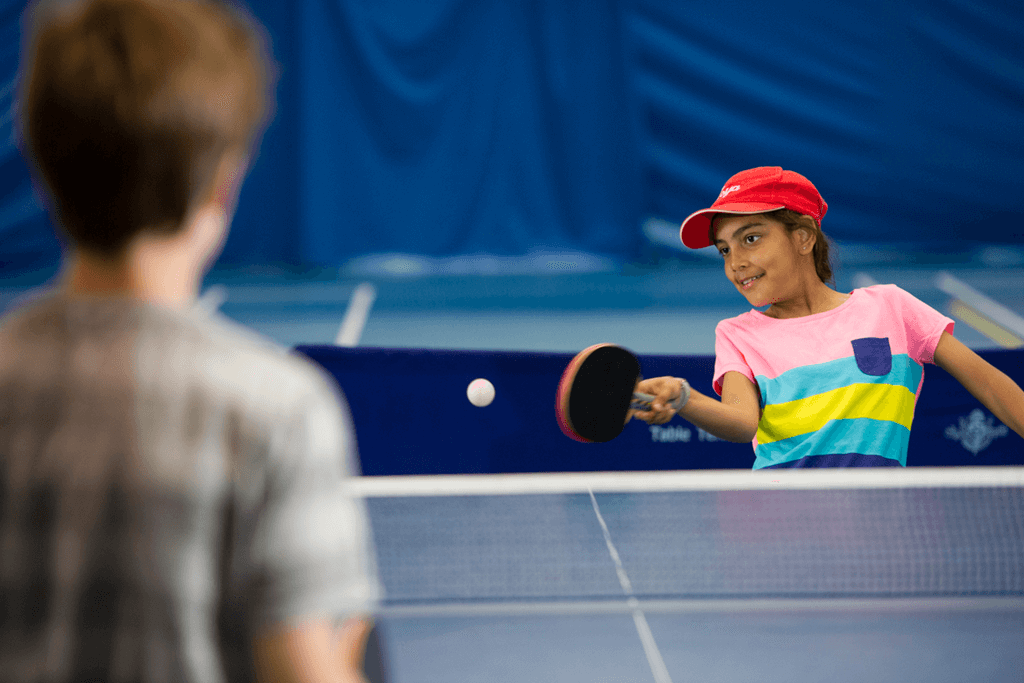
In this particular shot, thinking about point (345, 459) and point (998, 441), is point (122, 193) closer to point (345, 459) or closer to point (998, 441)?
point (345, 459)

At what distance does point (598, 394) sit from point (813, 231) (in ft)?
2.22

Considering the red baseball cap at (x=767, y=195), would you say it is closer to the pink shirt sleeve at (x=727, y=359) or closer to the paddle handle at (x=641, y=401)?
the pink shirt sleeve at (x=727, y=359)

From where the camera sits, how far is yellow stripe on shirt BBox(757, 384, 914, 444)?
2154 mm

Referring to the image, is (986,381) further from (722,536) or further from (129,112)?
(129,112)

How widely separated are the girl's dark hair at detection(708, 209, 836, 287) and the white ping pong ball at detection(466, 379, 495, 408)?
3.02 ft

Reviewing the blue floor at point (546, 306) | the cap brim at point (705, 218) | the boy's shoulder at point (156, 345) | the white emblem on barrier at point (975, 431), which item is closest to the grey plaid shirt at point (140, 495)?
the boy's shoulder at point (156, 345)

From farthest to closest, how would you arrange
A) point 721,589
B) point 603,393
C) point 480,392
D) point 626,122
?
point 626,122
point 480,392
point 603,393
point 721,589

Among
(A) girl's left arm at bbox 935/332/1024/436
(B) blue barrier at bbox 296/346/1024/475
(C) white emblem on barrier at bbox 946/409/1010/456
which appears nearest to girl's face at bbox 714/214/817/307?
(A) girl's left arm at bbox 935/332/1024/436

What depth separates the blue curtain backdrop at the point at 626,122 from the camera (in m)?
8.24

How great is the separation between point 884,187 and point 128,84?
28.2 ft

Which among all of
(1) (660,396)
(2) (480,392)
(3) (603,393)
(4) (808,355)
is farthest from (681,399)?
(2) (480,392)

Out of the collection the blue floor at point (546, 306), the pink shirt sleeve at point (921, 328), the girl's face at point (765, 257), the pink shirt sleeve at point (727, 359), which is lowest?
the blue floor at point (546, 306)

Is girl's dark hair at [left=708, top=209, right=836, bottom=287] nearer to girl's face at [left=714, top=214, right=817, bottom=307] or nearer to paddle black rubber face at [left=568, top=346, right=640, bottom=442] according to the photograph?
girl's face at [left=714, top=214, right=817, bottom=307]

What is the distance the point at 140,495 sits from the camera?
0.62 metres
